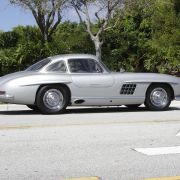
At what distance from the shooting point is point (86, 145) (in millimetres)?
8172

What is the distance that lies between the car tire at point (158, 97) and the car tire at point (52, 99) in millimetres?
2255

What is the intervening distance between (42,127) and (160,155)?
315 cm

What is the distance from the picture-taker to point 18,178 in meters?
6.17

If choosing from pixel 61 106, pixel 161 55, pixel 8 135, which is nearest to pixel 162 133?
pixel 8 135

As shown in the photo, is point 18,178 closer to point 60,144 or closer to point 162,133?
point 60,144

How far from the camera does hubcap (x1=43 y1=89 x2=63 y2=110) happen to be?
12.2 meters

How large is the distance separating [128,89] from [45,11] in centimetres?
1137

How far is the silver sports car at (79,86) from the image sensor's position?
12.0 meters

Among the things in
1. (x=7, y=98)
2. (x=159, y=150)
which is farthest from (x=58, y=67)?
(x=159, y=150)

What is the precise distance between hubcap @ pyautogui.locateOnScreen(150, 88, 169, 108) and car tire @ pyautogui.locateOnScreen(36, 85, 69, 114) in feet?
7.79

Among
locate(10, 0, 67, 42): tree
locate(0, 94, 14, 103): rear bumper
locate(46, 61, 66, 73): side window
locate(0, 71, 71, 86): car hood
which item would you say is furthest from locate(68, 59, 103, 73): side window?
locate(10, 0, 67, 42): tree

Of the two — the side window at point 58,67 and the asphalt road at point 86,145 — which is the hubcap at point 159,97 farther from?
the side window at point 58,67

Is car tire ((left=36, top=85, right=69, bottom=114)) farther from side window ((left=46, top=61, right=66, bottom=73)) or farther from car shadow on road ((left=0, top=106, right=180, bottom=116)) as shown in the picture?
side window ((left=46, top=61, right=66, bottom=73))

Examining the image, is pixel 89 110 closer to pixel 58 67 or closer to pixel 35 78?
pixel 58 67
